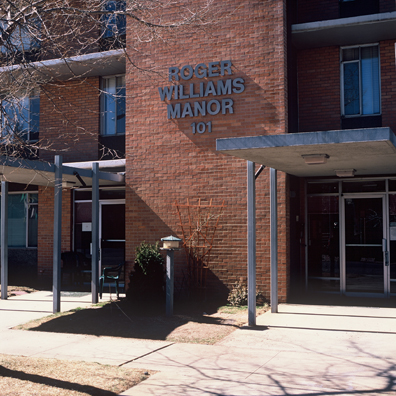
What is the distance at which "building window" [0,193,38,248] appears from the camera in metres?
15.5

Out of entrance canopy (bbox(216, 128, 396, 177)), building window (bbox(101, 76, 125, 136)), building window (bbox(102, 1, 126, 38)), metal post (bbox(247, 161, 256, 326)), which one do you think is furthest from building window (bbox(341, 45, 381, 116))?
building window (bbox(101, 76, 125, 136))

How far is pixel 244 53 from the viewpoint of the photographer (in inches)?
454

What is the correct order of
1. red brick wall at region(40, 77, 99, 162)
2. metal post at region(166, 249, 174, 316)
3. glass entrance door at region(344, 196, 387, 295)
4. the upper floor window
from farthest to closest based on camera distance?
red brick wall at region(40, 77, 99, 162), glass entrance door at region(344, 196, 387, 295), metal post at region(166, 249, 174, 316), the upper floor window

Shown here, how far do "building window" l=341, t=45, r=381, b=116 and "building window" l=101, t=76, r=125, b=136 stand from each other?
20.2ft

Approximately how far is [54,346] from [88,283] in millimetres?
6801

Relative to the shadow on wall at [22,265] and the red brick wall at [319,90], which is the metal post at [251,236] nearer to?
the red brick wall at [319,90]

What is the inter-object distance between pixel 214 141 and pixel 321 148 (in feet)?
14.0

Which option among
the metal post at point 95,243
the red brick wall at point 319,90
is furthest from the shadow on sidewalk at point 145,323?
the red brick wall at point 319,90

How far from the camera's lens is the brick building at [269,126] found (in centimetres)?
1127

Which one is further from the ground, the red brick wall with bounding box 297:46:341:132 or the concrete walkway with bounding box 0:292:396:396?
the red brick wall with bounding box 297:46:341:132

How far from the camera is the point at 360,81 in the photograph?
12.1 metres

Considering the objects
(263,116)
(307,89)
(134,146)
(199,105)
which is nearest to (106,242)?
(134,146)

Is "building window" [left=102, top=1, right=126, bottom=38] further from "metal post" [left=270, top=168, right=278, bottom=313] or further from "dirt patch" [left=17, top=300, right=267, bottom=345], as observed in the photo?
"dirt patch" [left=17, top=300, right=267, bottom=345]

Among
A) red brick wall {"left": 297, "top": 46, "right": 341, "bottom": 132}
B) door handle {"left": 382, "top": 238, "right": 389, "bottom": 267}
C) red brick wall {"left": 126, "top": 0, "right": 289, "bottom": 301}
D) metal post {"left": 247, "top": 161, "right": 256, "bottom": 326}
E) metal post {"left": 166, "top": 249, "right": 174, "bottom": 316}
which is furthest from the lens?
red brick wall {"left": 297, "top": 46, "right": 341, "bottom": 132}
